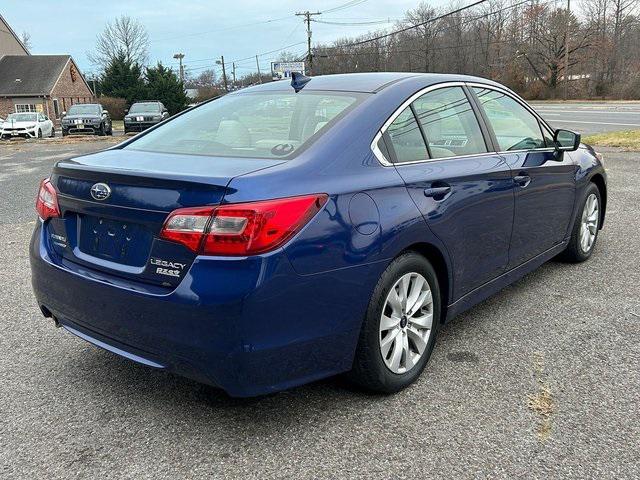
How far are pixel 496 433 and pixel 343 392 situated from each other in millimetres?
774

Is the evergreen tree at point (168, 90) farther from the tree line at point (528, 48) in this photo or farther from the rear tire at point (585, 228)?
the rear tire at point (585, 228)

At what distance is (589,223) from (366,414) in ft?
10.8

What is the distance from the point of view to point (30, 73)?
180ft

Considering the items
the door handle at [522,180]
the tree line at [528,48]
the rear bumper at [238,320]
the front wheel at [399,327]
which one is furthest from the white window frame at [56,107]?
the front wheel at [399,327]

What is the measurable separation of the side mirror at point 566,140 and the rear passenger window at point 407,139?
1690mm

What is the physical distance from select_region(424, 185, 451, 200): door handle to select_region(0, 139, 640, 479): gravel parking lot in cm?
97

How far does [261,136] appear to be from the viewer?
9.97 feet

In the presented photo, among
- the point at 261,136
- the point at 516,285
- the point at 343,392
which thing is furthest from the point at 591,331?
the point at 261,136

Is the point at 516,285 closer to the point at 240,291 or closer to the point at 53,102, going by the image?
the point at 240,291

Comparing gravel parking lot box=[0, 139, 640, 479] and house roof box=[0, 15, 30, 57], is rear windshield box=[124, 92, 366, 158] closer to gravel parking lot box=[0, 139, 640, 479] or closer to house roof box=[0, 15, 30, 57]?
gravel parking lot box=[0, 139, 640, 479]

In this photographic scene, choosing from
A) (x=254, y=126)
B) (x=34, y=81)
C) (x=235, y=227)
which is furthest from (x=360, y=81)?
(x=34, y=81)

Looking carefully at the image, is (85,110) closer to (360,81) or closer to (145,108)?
(145,108)

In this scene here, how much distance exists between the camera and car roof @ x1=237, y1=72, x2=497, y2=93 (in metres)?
3.26

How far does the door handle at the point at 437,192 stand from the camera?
9.77 feet
